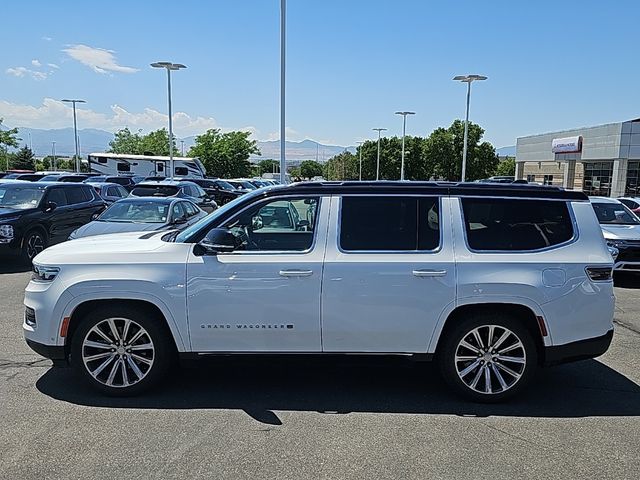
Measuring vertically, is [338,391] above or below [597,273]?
below

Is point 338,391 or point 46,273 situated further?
point 338,391

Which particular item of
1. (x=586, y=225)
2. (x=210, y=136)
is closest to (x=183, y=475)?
(x=586, y=225)

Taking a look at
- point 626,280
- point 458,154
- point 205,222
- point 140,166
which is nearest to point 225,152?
point 140,166

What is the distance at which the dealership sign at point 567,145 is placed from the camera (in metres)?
41.5

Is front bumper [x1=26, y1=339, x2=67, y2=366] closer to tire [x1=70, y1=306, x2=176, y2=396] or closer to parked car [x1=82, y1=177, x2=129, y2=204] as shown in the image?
tire [x1=70, y1=306, x2=176, y2=396]

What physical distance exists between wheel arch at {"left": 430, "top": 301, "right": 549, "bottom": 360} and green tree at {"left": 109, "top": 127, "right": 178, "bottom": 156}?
73414 mm

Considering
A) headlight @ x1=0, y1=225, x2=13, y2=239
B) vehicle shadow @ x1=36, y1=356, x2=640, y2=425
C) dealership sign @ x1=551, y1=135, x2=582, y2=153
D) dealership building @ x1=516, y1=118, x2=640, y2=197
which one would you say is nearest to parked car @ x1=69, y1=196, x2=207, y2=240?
headlight @ x1=0, y1=225, x2=13, y2=239

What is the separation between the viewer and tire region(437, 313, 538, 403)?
15.2 ft

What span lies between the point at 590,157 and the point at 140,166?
35.7 meters

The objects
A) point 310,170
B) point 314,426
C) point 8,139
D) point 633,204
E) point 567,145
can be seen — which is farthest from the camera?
point 310,170

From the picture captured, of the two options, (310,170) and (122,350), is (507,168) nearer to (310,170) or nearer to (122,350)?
(310,170)

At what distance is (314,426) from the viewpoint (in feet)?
13.9

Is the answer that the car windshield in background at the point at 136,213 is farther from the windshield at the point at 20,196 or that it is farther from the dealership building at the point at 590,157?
the dealership building at the point at 590,157

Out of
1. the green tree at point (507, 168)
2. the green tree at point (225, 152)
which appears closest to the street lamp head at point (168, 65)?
the green tree at point (225, 152)
